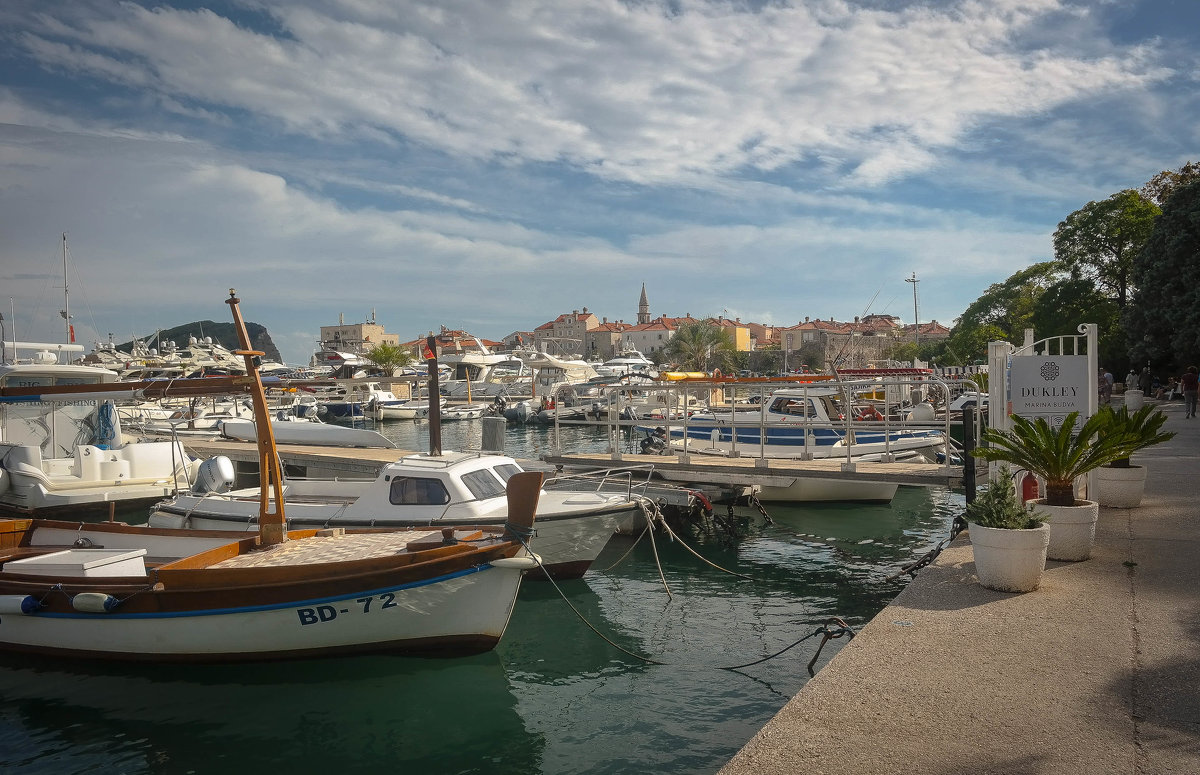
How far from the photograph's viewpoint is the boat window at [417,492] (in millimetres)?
13859

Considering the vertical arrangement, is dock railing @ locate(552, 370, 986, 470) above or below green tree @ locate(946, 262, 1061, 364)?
below

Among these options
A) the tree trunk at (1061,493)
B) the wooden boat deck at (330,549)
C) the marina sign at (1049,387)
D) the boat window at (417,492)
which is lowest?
the wooden boat deck at (330,549)

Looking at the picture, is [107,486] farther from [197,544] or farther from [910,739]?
[910,739]

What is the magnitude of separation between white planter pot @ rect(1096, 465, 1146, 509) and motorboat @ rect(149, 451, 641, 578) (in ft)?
24.0

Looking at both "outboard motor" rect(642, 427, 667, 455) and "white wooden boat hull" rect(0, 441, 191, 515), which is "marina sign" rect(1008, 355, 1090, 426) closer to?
"outboard motor" rect(642, 427, 667, 455)

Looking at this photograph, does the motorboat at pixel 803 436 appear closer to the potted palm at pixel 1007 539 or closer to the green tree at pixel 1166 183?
the potted palm at pixel 1007 539

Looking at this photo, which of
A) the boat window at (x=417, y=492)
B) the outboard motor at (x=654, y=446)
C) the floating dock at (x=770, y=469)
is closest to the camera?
the boat window at (x=417, y=492)

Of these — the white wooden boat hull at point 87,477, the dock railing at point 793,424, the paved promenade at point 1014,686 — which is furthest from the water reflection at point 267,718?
the white wooden boat hull at point 87,477

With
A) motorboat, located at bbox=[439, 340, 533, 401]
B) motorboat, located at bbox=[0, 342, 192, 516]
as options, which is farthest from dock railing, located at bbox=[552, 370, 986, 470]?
motorboat, located at bbox=[439, 340, 533, 401]

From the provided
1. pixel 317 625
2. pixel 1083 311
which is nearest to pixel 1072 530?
pixel 317 625

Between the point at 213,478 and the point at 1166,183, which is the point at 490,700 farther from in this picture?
the point at 1166,183

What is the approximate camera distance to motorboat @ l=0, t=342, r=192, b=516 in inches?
822

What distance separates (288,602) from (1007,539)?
7.87 metres

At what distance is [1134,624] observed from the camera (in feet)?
23.1
